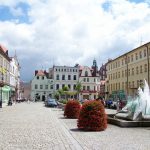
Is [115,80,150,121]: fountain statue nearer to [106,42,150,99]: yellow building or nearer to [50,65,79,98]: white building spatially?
[106,42,150,99]: yellow building

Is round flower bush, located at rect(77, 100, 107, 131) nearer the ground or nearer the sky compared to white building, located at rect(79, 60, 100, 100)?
nearer the ground

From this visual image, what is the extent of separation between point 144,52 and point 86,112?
162ft

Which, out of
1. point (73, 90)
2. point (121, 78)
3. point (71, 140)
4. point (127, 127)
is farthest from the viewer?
point (73, 90)

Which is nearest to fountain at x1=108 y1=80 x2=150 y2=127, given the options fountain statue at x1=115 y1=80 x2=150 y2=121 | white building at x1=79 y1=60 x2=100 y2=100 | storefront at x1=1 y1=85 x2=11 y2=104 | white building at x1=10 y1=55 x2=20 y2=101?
fountain statue at x1=115 y1=80 x2=150 y2=121

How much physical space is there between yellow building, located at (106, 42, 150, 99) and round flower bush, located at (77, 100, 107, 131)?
46.3 m

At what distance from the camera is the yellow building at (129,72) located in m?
66.3

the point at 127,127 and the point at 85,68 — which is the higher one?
the point at 85,68

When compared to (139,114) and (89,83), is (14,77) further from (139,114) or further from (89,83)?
(139,114)

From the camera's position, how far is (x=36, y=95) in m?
128

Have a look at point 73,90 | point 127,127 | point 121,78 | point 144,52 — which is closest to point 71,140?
point 127,127

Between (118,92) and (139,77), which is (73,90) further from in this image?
(139,77)

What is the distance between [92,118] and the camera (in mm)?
18328

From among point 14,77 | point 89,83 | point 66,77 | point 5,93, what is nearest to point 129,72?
point 5,93

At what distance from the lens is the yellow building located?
66.3 metres
